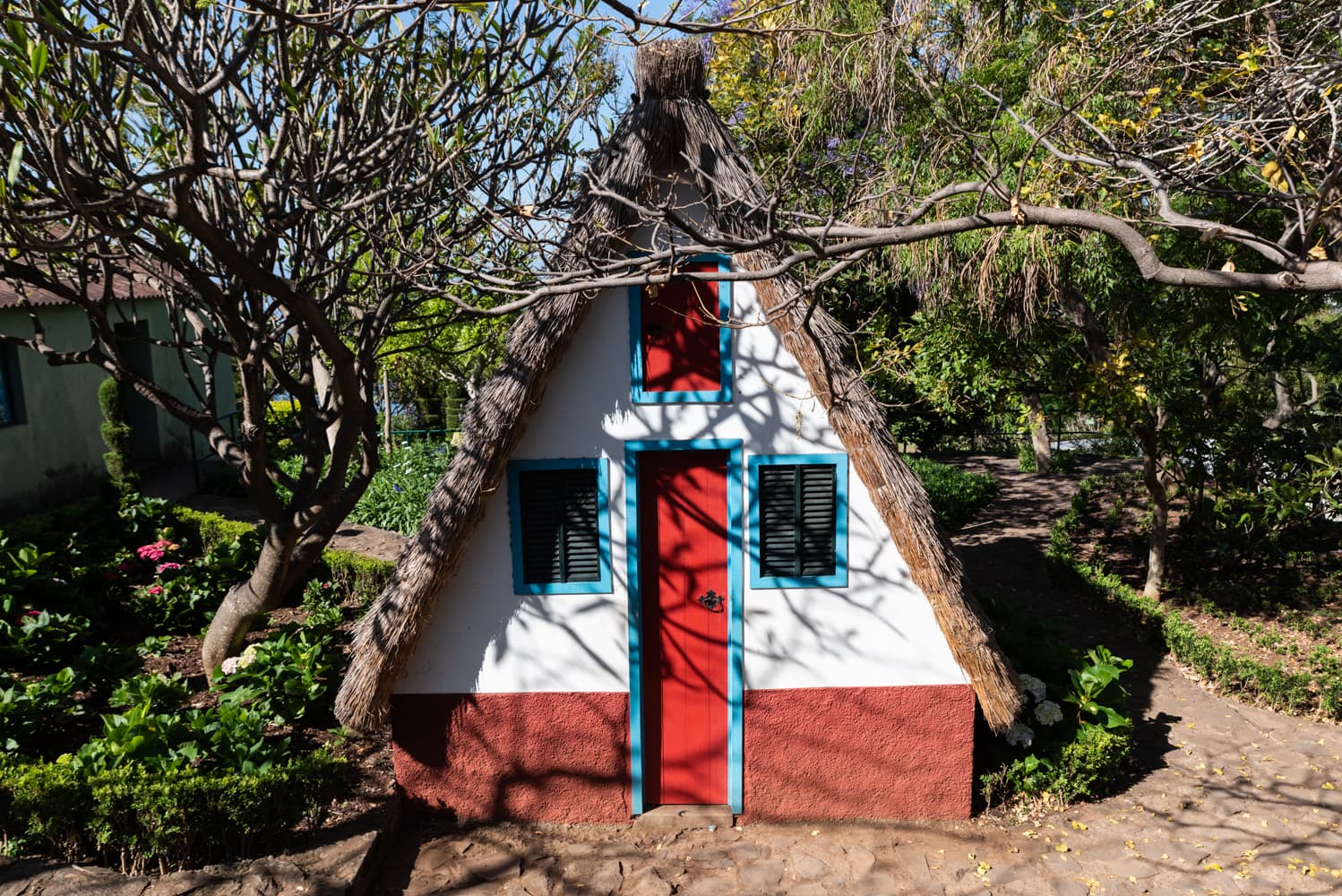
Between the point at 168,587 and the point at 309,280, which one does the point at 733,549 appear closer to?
the point at 309,280

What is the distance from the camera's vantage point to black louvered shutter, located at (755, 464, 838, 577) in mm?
6602

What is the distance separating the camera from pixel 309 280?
280 inches

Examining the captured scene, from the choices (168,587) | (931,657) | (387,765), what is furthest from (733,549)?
(168,587)

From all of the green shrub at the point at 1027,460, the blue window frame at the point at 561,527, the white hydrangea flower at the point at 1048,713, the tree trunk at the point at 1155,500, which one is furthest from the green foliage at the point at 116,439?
the green shrub at the point at 1027,460

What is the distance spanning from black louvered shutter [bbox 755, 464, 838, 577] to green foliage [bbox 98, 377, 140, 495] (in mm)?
10633

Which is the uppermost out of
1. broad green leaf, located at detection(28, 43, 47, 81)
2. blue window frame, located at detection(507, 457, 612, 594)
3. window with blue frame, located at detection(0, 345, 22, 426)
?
broad green leaf, located at detection(28, 43, 47, 81)

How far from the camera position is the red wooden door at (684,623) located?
669 centimetres

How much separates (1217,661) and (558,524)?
7.21 metres

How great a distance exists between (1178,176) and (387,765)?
788 cm

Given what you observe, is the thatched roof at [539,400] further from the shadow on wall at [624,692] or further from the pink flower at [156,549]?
the pink flower at [156,549]

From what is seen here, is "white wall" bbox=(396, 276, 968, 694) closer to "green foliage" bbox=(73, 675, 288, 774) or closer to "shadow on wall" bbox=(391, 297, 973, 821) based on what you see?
"shadow on wall" bbox=(391, 297, 973, 821)

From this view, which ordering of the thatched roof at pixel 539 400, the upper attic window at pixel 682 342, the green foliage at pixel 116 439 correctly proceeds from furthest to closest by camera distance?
the green foliage at pixel 116 439, the upper attic window at pixel 682 342, the thatched roof at pixel 539 400

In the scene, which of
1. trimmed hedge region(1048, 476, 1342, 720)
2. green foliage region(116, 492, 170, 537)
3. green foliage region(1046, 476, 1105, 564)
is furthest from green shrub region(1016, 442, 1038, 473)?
green foliage region(116, 492, 170, 537)

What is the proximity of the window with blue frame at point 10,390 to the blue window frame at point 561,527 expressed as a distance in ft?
36.6
